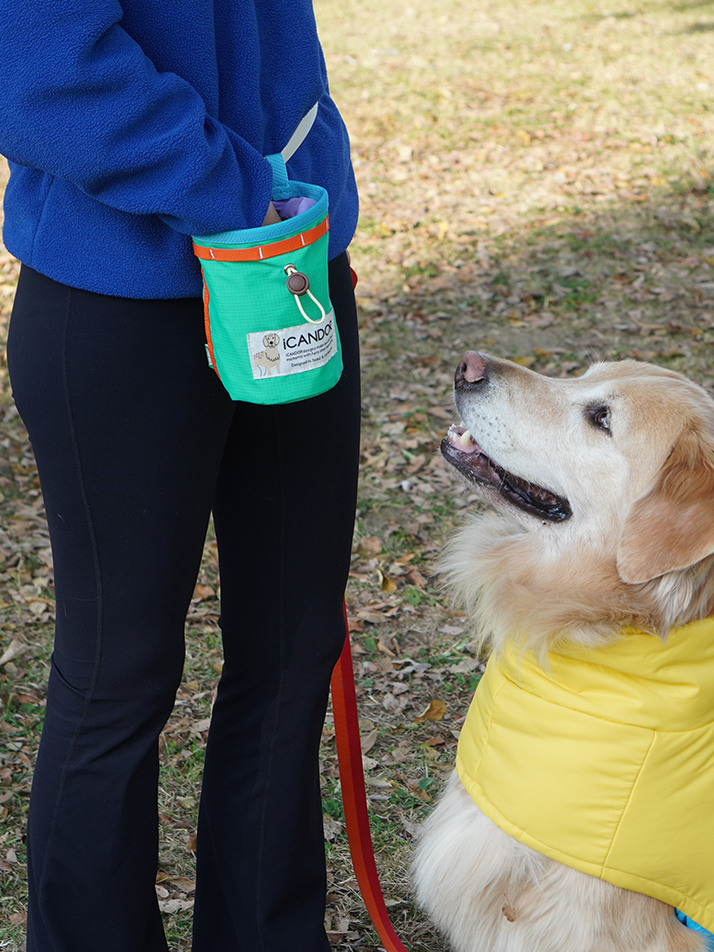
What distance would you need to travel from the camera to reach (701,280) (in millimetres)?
6605

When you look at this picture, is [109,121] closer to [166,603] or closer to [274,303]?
[274,303]

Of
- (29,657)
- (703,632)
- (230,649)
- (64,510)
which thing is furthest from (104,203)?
(29,657)

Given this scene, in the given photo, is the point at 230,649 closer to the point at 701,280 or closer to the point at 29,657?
the point at 29,657

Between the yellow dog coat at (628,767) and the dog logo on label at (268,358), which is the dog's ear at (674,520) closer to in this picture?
the yellow dog coat at (628,767)

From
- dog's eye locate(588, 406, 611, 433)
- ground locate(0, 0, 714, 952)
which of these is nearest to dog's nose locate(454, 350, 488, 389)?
dog's eye locate(588, 406, 611, 433)

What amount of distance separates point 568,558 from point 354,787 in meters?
0.74

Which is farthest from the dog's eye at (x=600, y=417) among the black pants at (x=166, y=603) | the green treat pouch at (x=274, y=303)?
the green treat pouch at (x=274, y=303)

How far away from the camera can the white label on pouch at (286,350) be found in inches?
56.0

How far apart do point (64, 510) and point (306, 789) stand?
2.81ft

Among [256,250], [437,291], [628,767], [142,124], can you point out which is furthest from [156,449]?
[437,291]

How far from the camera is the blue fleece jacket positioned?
3.97 ft

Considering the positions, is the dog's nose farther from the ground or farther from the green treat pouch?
the ground

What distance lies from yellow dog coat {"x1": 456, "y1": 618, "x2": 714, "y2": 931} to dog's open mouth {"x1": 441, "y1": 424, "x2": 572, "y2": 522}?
1.24 feet

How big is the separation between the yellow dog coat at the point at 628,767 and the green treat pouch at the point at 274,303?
86cm
